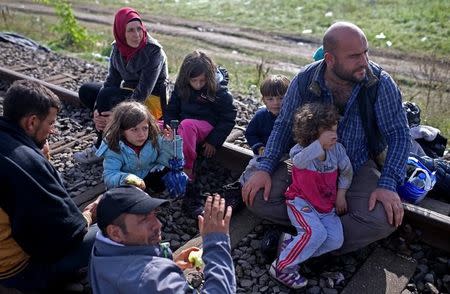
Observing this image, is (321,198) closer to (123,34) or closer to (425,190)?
(425,190)

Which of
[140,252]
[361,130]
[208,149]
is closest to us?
[140,252]

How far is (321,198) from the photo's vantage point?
374 centimetres

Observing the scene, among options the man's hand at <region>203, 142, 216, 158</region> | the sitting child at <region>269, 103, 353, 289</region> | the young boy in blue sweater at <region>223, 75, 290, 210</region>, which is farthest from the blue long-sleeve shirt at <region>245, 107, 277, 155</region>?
the sitting child at <region>269, 103, 353, 289</region>

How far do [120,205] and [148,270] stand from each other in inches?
14.6

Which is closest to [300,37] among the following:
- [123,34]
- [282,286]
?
[123,34]

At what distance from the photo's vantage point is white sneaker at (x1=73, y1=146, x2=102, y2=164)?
5238 mm

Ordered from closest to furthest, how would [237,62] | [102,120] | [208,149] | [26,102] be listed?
[26,102] → [208,149] → [102,120] → [237,62]

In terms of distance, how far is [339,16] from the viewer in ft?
49.2

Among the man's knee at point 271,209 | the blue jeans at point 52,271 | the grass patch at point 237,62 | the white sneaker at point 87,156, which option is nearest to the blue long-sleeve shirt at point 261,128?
the man's knee at point 271,209

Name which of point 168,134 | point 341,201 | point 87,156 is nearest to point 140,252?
point 341,201

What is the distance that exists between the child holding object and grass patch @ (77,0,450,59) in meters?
8.34

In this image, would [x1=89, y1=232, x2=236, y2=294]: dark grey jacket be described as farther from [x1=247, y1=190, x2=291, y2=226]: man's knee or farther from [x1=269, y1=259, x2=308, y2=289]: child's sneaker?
[x1=247, y1=190, x2=291, y2=226]: man's knee

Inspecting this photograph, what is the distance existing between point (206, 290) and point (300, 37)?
41.1 feet

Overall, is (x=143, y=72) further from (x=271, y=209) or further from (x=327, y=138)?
(x=327, y=138)
